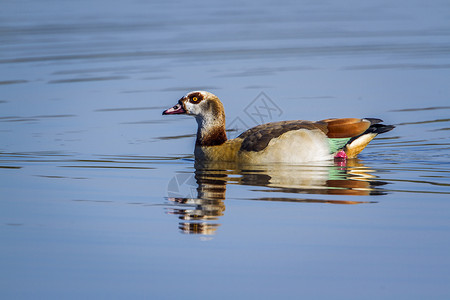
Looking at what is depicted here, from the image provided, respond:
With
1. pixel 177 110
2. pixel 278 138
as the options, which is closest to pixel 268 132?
pixel 278 138

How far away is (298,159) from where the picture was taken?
1229 cm

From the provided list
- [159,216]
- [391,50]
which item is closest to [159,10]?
[391,50]

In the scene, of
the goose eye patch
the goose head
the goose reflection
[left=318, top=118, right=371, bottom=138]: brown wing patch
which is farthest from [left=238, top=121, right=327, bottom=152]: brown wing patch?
the goose eye patch

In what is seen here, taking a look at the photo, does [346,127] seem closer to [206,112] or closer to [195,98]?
[206,112]

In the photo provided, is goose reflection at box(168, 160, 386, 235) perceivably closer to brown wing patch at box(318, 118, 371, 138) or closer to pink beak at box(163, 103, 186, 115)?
brown wing patch at box(318, 118, 371, 138)

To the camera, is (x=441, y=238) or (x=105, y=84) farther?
(x=105, y=84)

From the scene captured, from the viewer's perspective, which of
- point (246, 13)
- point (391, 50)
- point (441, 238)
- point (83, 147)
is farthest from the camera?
point (246, 13)

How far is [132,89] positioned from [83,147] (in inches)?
209

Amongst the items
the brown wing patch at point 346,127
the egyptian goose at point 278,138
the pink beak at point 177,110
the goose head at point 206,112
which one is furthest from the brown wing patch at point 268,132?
the pink beak at point 177,110

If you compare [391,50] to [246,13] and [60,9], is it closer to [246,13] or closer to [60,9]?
[246,13]

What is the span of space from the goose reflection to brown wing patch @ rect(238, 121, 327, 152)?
32 centimetres

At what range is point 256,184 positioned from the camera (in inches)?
425

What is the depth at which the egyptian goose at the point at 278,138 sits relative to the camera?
12.2m

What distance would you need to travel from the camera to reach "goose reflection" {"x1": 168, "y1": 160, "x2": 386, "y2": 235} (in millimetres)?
9352
